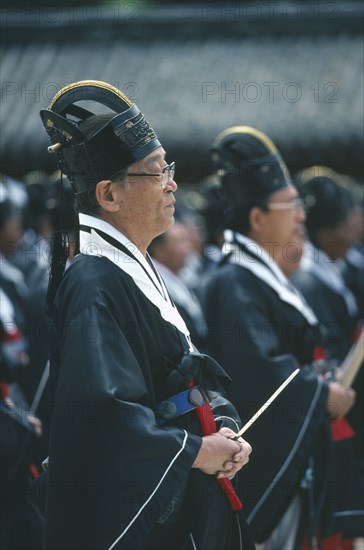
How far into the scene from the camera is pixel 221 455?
3139 millimetres

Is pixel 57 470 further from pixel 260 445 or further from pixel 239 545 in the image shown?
pixel 260 445

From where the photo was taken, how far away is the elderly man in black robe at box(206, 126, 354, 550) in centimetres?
444

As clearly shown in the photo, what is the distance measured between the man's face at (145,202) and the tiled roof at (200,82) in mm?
9259

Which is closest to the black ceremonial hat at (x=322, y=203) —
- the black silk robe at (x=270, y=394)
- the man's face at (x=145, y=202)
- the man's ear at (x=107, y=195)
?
the black silk robe at (x=270, y=394)

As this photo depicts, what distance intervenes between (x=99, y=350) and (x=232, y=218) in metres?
2.02

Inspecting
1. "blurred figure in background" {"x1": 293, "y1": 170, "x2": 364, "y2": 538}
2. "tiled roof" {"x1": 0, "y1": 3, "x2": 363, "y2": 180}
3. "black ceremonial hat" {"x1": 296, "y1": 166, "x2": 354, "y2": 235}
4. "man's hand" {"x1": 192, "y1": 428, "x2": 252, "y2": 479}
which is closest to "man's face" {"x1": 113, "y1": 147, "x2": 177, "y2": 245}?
"man's hand" {"x1": 192, "y1": 428, "x2": 252, "y2": 479}

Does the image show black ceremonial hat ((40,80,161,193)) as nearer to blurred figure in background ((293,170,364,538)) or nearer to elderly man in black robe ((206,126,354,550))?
elderly man in black robe ((206,126,354,550))

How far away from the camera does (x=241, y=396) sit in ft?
14.9

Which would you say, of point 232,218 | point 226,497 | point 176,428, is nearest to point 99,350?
point 176,428

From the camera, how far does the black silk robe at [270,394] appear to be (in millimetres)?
4418

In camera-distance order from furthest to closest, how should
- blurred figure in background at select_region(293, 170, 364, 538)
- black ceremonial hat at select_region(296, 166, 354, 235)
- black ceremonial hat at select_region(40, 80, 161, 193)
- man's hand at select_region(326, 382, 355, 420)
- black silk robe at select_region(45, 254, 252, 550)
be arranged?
black ceremonial hat at select_region(296, 166, 354, 235), blurred figure in background at select_region(293, 170, 364, 538), man's hand at select_region(326, 382, 355, 420), black ceremonial hat at select_region(40, 80, 161, 193), black silk robe at select_region(45, 254, 252, 550)

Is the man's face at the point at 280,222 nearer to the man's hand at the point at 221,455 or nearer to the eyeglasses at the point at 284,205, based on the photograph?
the eyeglasses at the point at 284,205

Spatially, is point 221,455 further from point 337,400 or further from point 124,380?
point 337,400

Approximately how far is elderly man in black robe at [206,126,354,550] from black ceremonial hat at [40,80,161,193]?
1403 mm
